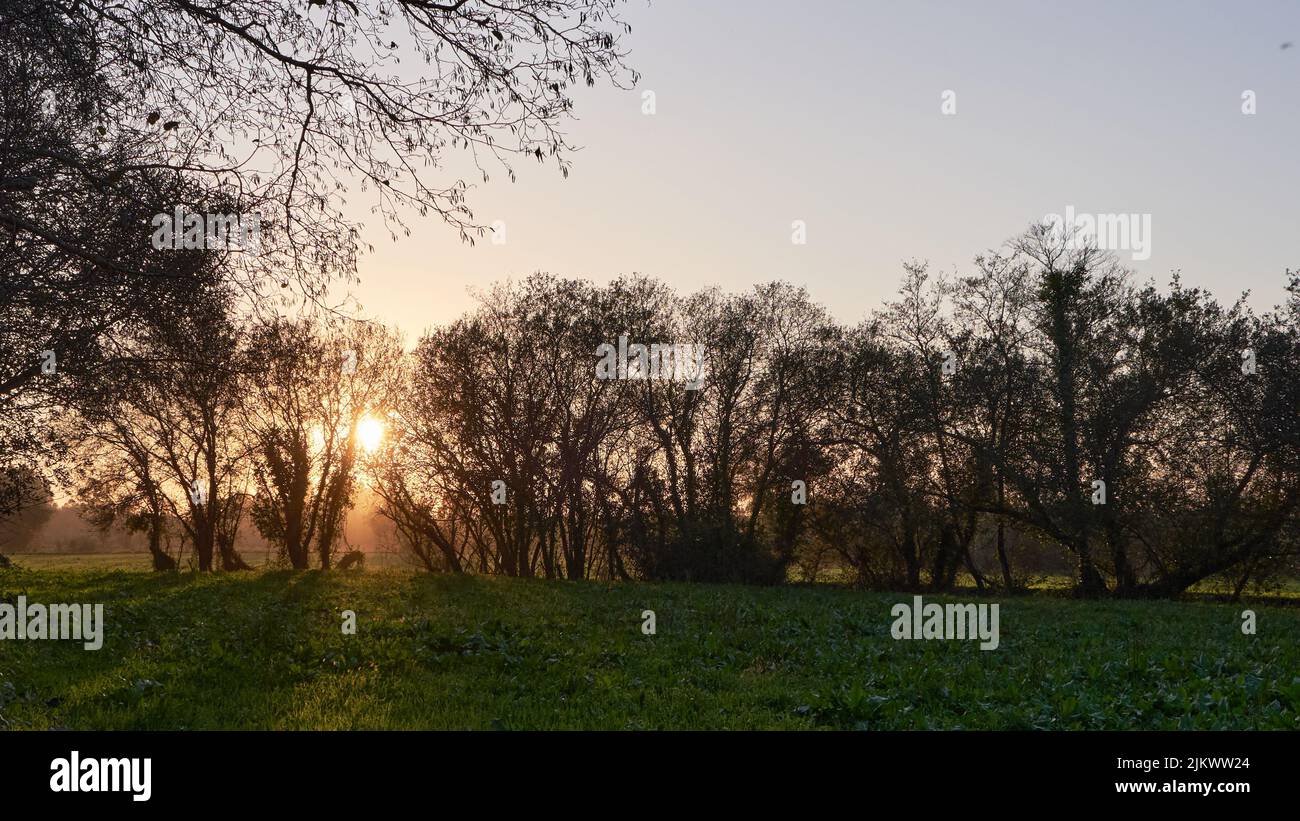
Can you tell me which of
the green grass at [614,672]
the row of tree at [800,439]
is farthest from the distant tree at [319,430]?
the green grass at [614,672]

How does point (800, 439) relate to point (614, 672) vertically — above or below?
above

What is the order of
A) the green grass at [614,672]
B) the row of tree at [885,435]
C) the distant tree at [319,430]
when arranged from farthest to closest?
1. the distant tree at [319,430]
2. the row of tree at [885,435]
3. the green grass at [614,672]

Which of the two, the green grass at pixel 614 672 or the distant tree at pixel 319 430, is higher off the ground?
the distant tree at pixel 319 430

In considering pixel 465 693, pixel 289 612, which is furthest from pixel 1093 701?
pixel 289 612

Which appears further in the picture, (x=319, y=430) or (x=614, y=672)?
(x=319, y=430)

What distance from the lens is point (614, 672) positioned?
475 inches

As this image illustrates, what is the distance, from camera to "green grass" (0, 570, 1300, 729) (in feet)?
30.8

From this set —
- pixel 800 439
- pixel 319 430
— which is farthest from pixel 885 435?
pixel 319 430

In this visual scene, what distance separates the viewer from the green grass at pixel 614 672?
30.8 feet

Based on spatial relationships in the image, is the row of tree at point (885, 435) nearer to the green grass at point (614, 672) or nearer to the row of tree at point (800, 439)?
the row of tree at point (800, 439)

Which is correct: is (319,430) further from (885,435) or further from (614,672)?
(614,672)

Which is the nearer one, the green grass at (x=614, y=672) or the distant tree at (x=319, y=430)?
the green grass at (x=614, y=672)
